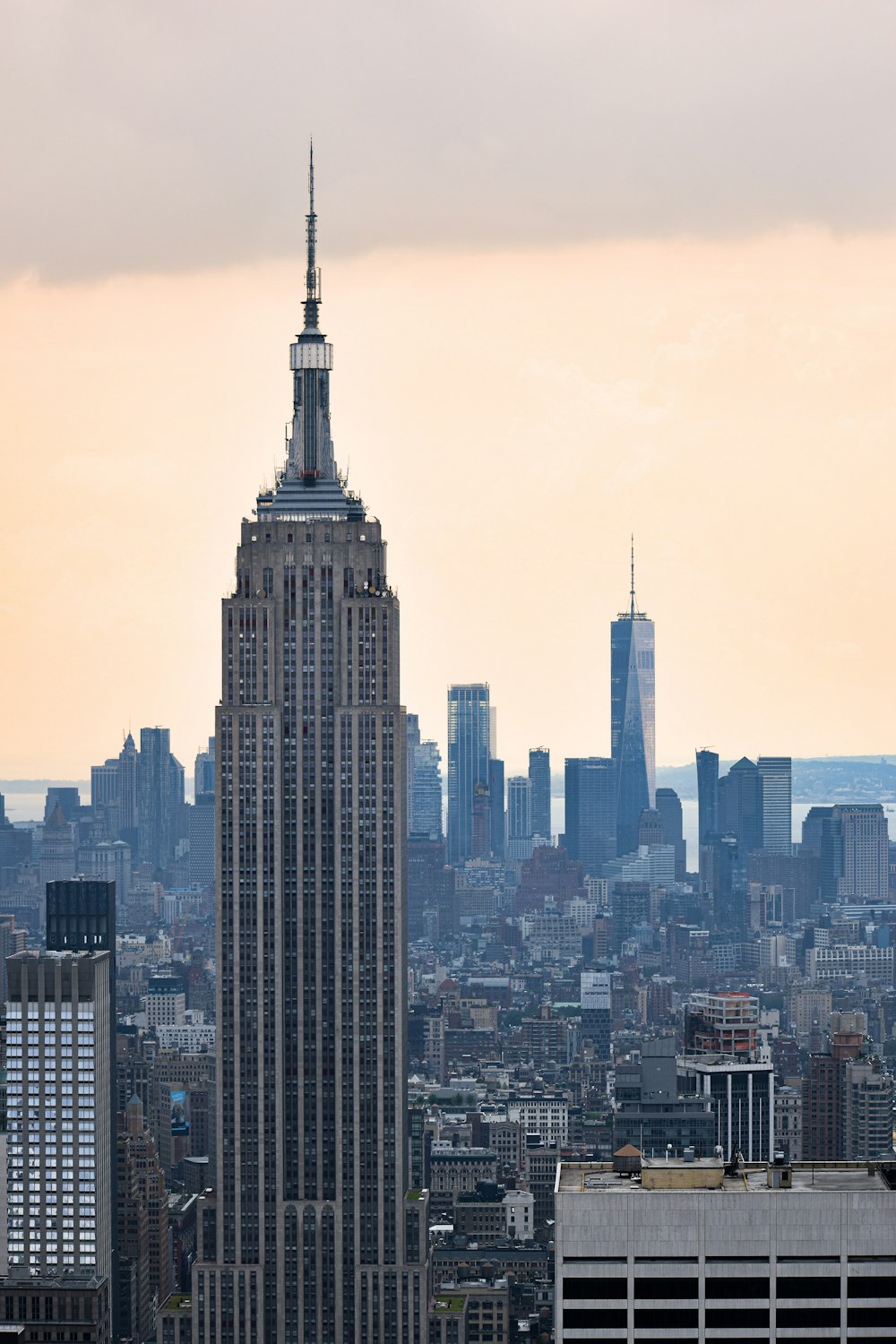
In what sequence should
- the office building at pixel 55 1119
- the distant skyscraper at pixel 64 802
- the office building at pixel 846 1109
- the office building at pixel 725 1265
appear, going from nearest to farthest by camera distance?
1. the office building at pixel 725 1265
2. the office building at pixel 55 1119
3. the office building at pixel 846 1109
4. the distant skyscraper at pixel 64 802

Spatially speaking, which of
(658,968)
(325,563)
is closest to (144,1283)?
(325,563)

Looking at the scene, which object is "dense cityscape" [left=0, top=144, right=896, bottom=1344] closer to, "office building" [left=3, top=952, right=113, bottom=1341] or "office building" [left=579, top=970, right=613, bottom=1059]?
"office building" [left=3, top=952, right=113, bottom=1341]

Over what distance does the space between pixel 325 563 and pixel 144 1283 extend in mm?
22296

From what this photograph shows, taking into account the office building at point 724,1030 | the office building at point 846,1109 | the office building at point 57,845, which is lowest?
the office building at point 846,1109

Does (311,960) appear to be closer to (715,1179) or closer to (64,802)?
(715,1179)

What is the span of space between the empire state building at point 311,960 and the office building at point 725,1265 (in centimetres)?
4498

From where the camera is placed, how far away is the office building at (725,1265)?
31156 millimetres

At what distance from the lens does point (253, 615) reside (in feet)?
260

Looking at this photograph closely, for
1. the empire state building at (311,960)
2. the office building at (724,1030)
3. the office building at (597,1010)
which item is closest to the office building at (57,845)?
the office building at (597,1010)

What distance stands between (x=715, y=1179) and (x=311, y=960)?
45758 mm

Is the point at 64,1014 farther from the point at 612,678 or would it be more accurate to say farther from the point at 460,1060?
Result: the point at 612,678

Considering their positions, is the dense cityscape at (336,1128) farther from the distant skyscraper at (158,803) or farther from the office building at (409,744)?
the distant skyscraper at (158,803)

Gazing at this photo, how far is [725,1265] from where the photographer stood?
31219 millimetres

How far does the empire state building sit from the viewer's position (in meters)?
75.9
